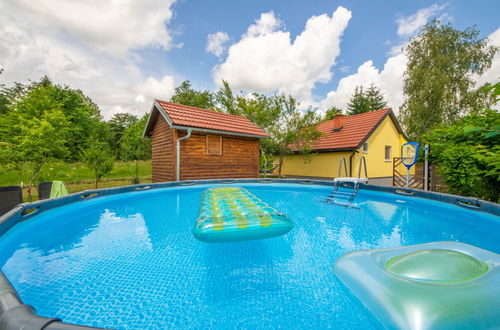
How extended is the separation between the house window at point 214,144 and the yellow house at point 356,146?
6499 mm

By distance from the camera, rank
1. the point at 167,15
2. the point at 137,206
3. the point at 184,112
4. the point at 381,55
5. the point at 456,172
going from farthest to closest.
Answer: the point at 381,55, the point at 184,112, the point at 167,15, the point at 137,206, the point at 456,172

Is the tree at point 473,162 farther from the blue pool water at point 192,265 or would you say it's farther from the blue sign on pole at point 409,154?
the blue pool water at point 192,265

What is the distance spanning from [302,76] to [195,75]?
25.1ft

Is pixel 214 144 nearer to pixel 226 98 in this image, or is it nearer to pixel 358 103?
pixel 226 98

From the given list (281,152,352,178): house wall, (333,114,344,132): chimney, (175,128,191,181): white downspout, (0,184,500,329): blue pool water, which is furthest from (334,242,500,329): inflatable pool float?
(333,114,344,132): chimney

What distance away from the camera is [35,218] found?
3.57m

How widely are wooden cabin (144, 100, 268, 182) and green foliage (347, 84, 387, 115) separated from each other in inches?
766

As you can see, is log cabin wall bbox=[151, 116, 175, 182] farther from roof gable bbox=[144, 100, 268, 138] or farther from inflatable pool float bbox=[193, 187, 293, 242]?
inflatable pool float bbox=[193, 187, 293, 242]

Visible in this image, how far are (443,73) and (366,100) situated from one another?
11.9 metres

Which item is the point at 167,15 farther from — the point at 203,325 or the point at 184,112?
the point at 203,325

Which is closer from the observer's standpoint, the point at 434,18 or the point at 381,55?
the point at 434,18

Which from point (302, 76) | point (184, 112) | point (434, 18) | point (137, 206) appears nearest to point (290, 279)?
point (137, 206)

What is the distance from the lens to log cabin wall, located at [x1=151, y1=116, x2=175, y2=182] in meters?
8.65

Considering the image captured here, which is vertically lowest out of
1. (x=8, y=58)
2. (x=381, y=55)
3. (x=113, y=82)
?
(x=113, y=82)
